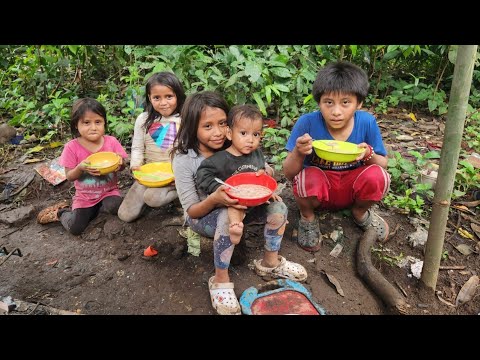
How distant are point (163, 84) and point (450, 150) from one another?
7.32ft

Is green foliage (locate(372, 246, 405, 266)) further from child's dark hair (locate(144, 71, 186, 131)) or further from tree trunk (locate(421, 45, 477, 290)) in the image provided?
child's dark hair (locate(144, 71, 186, 131))

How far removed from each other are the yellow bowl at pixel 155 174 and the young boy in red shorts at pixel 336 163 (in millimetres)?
1000

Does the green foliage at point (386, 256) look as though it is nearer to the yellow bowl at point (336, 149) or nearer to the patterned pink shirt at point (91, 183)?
the yellow bowl at point (336, 149)

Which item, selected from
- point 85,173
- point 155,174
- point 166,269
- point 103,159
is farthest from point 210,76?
point 166,269

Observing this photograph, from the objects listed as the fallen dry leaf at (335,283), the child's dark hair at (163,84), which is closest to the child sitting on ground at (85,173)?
the child's dark hair at (163,84)

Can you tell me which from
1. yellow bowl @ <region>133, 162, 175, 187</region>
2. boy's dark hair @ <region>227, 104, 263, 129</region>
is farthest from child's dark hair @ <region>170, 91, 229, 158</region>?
yellow bowl @ <region>133, 162, 175, 187</region>

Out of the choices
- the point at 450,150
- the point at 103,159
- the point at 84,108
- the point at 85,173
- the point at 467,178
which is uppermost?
the point at 84,108

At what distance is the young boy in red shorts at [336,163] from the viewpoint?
2607mm

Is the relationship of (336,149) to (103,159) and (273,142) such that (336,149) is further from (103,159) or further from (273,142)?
(103,159)

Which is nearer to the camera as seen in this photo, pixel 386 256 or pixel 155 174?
pixel 386 256

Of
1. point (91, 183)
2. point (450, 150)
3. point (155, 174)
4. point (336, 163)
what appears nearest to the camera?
point (450, 150)

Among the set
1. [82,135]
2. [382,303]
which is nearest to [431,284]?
[382,303]

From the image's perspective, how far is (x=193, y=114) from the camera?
240 centimetres
